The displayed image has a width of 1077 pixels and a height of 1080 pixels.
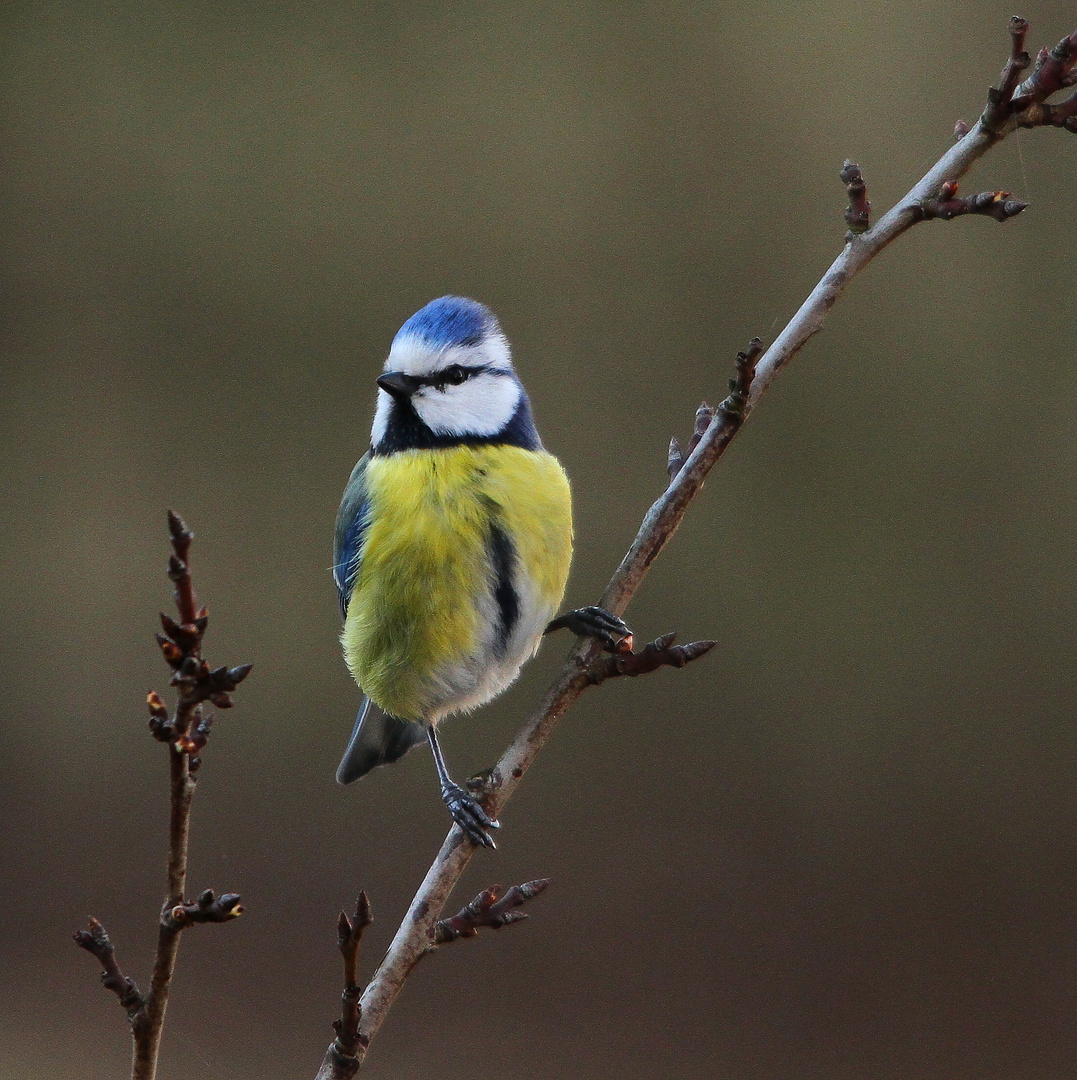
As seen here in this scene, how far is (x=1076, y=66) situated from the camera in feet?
4.15

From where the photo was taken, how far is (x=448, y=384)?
186cm

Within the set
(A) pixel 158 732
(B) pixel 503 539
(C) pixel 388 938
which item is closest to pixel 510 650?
(B) pixel 503 539

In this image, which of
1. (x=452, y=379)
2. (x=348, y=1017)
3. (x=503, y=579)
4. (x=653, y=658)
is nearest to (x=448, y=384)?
(x=452, y=379)

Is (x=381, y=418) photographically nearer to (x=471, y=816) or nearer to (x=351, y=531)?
(x=351, y=531)

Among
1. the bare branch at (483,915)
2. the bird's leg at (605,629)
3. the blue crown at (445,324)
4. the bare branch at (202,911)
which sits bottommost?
the bare branch at (483,915)

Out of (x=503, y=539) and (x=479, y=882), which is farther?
(x=479, y=882)

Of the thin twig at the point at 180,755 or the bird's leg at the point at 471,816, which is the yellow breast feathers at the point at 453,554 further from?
the thin twig at the point at 180,755

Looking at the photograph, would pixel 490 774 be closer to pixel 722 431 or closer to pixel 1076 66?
pixel 722 431

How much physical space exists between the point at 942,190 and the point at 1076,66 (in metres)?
0.17

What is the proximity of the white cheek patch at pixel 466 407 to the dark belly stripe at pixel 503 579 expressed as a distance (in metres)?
0.17

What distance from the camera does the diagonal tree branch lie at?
124 cm

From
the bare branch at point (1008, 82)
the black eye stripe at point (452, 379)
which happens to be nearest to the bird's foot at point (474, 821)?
the black eye stripe at point (452, 379)

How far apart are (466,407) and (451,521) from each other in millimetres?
188

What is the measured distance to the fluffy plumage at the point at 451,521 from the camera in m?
1.84
